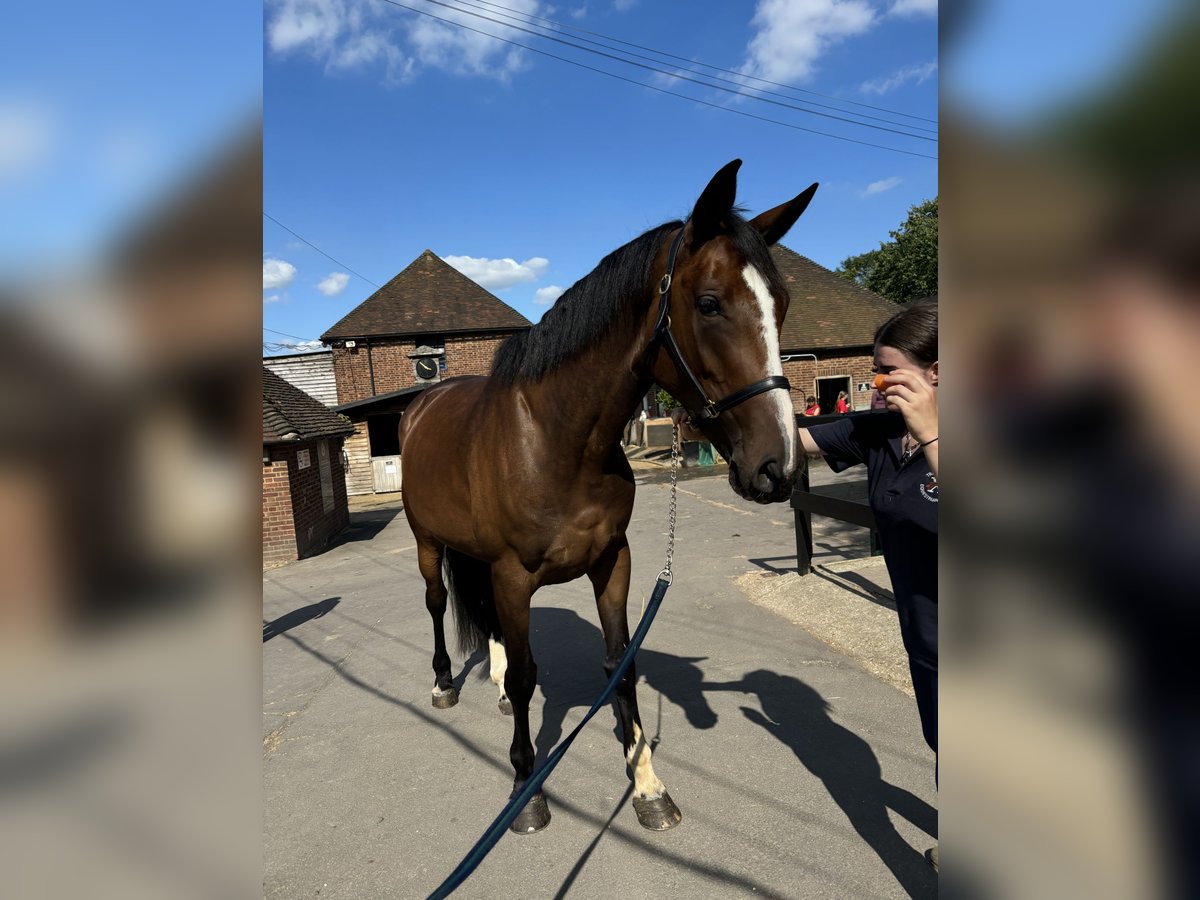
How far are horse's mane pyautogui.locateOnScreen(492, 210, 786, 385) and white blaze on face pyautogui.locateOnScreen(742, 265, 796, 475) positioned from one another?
87 mm

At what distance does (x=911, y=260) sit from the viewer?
32.7 metres

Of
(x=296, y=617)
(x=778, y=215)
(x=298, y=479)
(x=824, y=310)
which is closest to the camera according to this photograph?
(x=778, y=215)

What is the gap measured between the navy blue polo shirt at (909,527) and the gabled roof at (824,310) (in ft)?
63.5

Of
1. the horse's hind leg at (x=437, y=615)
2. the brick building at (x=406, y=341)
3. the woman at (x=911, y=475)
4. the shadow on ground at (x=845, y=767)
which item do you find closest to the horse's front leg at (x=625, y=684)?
the shadow on ground at (x=845, y=767)

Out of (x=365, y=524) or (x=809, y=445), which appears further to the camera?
(x=365, y=524)

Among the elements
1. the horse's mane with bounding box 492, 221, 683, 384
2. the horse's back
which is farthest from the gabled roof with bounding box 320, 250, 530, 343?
the horse's mane with bounding box 492, 221, 683, 384

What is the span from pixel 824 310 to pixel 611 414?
22.8 metres

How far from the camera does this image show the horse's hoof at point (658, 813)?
262 cm

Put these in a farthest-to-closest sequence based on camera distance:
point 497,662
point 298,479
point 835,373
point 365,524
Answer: point 835,373 → point 365,524 → point 298,479 → point 497,662

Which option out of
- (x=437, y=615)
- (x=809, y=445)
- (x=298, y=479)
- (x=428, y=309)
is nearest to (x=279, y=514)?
(x=298, y=479)

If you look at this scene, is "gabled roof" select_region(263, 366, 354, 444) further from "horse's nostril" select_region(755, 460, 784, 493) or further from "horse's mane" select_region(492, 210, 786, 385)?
"horse's nostril" select_region(755, 460, 784, 493)

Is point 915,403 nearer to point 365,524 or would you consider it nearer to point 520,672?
point 520,672

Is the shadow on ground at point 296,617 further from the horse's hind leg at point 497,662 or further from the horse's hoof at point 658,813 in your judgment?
A: the horse's hoof at point 658,813

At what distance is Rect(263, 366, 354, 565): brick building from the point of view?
9.73 m
